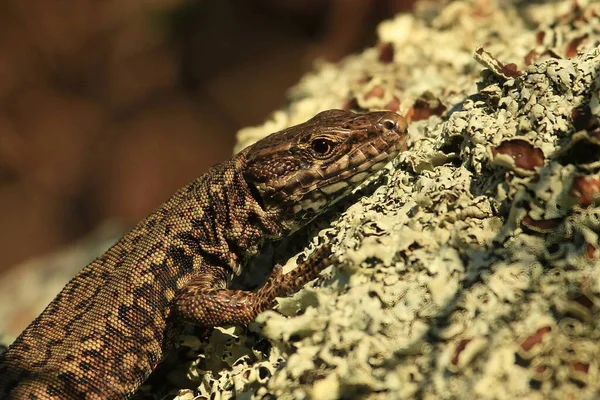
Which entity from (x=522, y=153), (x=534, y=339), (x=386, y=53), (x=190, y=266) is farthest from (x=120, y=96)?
(x=534, y=339)

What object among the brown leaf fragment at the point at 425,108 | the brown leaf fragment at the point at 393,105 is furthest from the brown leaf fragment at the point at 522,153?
the brown leaf fragment at the point at 393,105

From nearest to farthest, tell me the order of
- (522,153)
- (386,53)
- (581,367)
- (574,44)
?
(581,367) < (522,153) < (574,44) < (386,53)

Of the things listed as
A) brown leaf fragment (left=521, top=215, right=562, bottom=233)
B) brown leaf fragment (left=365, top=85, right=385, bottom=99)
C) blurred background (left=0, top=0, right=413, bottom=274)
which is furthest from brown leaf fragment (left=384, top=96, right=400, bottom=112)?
blurred background (left=0, top=0, right=413, bottom=274)

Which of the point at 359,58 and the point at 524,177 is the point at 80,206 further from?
the point at 524,177

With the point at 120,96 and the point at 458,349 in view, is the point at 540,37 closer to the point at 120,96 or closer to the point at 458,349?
the point at 458,349

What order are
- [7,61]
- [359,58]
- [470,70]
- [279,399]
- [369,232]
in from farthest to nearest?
[7,61], [359,58], [470,70], [369,232], [279,399]

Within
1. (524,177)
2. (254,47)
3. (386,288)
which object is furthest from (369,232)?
(254,47)

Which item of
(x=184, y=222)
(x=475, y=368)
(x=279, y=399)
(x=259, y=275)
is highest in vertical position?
(x=184, y=222)
